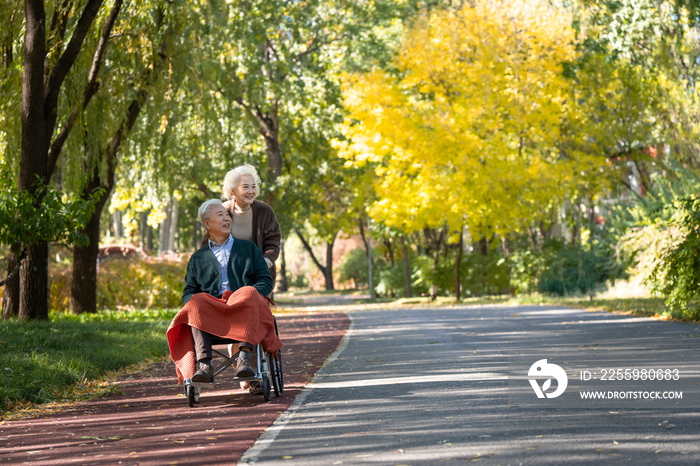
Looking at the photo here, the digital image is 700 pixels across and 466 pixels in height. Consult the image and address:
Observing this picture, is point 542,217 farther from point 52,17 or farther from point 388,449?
point 388,449

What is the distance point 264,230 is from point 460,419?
3215mm

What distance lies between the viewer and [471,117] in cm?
2480

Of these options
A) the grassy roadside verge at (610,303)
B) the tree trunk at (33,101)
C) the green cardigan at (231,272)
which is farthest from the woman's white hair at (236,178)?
the grassy roadside verge at (610,303)

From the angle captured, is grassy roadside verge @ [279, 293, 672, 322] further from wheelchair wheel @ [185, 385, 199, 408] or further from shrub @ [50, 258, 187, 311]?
wheelchair wheel @ [185, 385, 199, 408]

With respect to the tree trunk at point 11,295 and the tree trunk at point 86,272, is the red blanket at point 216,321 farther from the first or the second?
the tree trunk at point 86,272

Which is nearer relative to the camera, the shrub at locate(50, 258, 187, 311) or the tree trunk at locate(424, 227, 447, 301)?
the shrub at locate(50, 258, 187, 311)

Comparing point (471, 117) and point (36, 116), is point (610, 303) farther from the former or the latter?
point (36, 116)

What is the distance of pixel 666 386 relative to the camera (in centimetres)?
723

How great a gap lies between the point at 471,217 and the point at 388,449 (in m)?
20.6

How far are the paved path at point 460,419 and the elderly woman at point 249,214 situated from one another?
5.08 feet

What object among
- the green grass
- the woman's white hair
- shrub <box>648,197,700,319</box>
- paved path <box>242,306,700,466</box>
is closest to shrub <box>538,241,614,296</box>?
shrub <box>648,197,700,319</box>

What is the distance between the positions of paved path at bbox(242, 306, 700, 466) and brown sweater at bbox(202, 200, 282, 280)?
1474 mm

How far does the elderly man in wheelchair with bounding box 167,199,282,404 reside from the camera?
23.9 ft

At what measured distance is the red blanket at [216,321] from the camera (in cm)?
728
